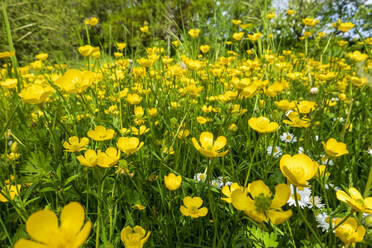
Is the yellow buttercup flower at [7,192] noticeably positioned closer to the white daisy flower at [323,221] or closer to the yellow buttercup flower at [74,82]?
the yellow buttercup flower at [74,82]

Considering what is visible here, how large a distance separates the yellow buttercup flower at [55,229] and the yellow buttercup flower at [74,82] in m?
0.59

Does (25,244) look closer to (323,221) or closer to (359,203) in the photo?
(359,203)

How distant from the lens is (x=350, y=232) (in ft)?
1.83

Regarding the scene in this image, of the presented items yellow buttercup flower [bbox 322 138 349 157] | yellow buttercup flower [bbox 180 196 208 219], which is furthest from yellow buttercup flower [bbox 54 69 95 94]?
yellow buttercup flower [bbox 322 138 349 157]

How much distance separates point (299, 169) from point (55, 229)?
1.71 feet

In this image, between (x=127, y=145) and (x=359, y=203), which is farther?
(x=127, y=145)

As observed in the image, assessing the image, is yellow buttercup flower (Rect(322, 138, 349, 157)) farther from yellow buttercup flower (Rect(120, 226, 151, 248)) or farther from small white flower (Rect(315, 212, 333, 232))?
yellow buttercup flower (Rect(120, 226, 151, 248))

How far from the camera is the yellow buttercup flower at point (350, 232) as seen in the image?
21.5 inches

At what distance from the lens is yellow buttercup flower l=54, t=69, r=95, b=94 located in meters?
0.91

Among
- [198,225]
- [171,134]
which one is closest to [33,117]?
[171,134]

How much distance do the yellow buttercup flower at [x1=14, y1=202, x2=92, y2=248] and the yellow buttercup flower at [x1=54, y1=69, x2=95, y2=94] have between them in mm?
591

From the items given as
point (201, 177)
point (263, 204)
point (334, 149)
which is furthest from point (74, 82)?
point (334, 149)

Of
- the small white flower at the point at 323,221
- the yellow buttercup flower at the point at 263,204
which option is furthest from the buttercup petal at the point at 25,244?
the small white flower at the point at 323,221

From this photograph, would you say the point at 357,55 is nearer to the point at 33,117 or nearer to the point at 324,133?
the point at 324,133
